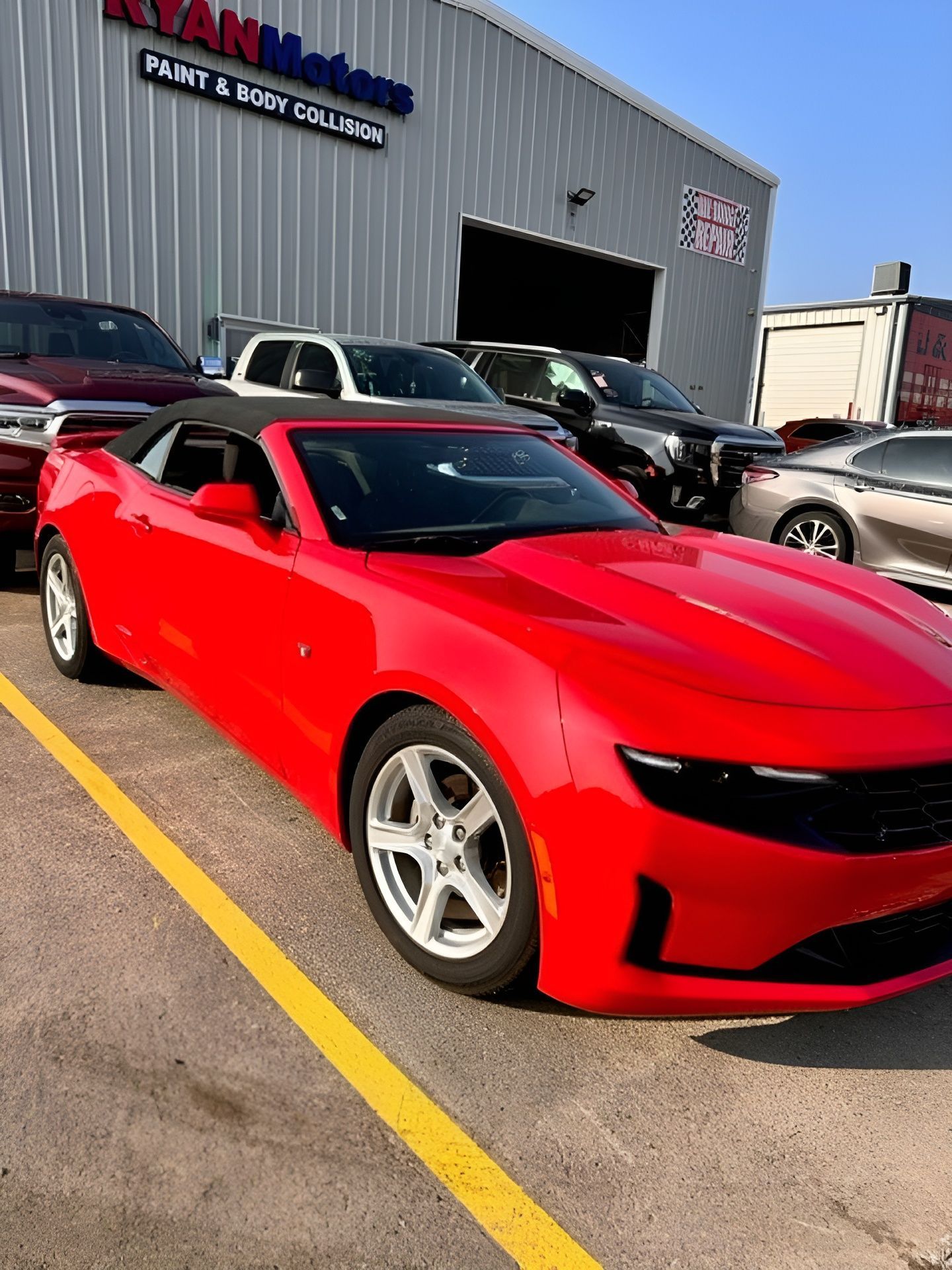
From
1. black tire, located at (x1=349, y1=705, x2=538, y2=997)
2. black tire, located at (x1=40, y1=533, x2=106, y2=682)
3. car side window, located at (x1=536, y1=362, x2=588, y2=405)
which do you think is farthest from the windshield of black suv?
black tire, located at (x1=349, y1=705, x2=538, y2=997)

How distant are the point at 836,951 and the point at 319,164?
13.1 metres

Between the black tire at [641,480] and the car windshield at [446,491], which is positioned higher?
the car windshield at [446,491]

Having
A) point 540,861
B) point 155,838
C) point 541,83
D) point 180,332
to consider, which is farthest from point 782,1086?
point 541,83

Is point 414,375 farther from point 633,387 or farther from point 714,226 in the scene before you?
point 714,226

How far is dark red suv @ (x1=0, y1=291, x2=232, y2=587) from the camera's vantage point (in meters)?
5.89

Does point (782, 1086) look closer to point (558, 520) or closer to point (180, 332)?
point (558, 520)

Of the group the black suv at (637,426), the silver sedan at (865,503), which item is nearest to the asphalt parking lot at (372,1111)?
the silver sedan at (865,503)

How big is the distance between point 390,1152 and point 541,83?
647 inches

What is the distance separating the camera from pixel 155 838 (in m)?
3.17

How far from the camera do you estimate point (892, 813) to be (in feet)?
6.77

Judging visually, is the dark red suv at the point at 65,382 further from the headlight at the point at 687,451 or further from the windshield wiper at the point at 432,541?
the headlight at the point at 687,451

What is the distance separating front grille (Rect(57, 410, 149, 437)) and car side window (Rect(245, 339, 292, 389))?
2.72 metres

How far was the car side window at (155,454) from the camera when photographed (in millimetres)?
3924

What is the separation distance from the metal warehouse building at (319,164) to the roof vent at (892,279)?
1191cm
